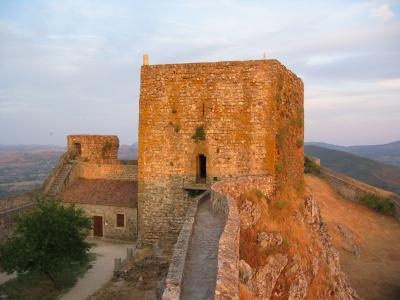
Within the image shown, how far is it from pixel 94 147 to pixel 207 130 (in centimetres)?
1264

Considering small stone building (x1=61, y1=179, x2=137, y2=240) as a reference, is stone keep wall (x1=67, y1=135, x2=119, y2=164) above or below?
above

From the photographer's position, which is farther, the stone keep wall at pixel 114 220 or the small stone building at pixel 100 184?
the small stone building at pixel 100 184

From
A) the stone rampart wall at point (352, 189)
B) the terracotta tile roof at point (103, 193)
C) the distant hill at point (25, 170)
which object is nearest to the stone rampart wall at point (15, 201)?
the terracotta tile roof at point (103, 193)

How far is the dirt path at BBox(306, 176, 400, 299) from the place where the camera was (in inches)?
859

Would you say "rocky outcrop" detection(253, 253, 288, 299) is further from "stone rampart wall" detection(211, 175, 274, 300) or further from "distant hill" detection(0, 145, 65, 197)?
"distant hill" detection(0, 145, 65, 197)

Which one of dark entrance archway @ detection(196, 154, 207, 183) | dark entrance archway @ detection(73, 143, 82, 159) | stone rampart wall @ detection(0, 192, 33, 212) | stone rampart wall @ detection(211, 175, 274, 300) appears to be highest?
dark entrance archway @ detection(73, 143, 82, 159)

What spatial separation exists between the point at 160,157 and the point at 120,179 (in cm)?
758

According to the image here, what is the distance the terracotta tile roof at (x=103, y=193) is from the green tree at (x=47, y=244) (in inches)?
Result: 200

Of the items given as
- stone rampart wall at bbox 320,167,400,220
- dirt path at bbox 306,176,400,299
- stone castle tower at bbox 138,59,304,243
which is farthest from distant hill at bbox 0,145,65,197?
stone castle tower at bbox 138,59,304,243

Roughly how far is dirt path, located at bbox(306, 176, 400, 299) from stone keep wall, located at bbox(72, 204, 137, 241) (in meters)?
12.4

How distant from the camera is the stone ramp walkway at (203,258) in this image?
6.97 metres

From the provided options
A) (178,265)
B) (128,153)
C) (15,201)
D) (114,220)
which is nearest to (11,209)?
(15,201)

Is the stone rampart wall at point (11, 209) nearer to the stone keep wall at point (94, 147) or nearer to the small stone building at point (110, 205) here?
the small stone building at point (110, 205)

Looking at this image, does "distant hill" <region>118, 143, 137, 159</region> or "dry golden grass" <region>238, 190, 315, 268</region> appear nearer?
"dry golden grass" <region>238, 190, 315, 268</region>
